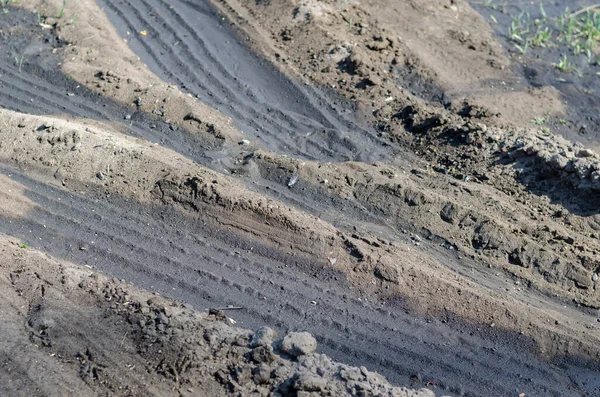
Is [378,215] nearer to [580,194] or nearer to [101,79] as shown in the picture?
[580,194]

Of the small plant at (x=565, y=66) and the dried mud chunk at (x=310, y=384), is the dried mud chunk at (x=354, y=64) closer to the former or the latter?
the small plant at (x=565, y=66)

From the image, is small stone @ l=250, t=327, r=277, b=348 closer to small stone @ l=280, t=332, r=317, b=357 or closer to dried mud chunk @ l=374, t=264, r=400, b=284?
small stone @ l=280, t=332, r=317, b=357

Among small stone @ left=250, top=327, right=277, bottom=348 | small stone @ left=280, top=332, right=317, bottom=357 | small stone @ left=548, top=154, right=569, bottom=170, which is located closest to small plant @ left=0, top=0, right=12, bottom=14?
small stone @ left=250, top=327, right=277, bottom=348

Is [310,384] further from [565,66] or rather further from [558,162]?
[565,66]

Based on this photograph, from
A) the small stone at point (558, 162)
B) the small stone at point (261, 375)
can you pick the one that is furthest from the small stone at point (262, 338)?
the small stone at point (558, 162)

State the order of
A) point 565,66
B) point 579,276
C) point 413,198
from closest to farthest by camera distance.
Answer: point 579,276, point 413,198, point 565,66

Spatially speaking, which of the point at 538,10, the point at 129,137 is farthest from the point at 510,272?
the point at 538,10

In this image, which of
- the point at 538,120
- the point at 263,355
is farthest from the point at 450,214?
the point at 263,355
